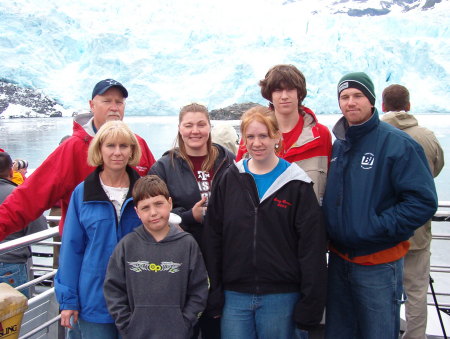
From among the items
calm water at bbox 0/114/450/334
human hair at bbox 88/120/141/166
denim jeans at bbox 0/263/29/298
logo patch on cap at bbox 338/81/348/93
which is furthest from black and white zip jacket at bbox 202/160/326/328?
denim jeans at bbox 0/263/29/298

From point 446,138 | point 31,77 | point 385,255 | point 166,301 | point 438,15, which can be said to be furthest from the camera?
point 438,15

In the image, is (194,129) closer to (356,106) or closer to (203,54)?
(356,106)

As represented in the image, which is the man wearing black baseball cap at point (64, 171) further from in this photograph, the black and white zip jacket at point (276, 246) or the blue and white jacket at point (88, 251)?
the black and white zip jacket at point (276, 246)

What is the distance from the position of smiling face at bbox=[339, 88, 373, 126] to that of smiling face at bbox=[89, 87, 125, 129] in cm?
100

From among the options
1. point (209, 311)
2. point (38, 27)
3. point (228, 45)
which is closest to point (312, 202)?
point (209, 311)

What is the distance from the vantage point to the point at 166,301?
146 centimetres

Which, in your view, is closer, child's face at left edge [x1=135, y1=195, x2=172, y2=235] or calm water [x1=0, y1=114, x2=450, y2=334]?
child's face at left edge [x1=135, y1=195, x2=172, y2=235]

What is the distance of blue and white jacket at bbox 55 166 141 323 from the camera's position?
1537 mm

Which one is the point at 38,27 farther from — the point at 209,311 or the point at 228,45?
the point at 209,311

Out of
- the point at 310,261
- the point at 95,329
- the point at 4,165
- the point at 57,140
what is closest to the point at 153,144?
the point at 57,140

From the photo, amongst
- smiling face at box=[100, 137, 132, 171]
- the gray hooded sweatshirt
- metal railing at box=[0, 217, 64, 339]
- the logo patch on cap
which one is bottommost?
metal railing at box=[0, 217, 64, 339]

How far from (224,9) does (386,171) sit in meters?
29.8

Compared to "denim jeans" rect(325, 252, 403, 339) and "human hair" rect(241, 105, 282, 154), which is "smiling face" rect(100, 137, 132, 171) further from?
"denim jeans" rect(325, 252, 403, 339)

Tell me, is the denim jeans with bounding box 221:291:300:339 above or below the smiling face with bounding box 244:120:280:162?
below
